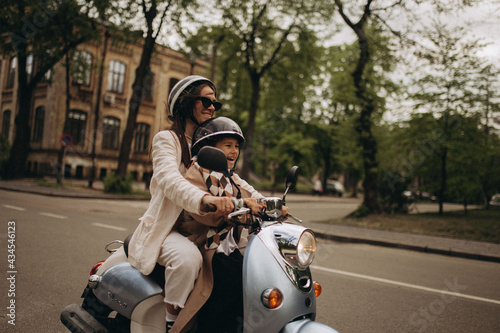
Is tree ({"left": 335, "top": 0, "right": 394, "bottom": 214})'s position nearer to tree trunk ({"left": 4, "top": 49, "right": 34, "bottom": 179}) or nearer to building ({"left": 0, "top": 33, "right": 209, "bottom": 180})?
building ({"left": 0, "top": 33, "right": 209, "bottom": 180})

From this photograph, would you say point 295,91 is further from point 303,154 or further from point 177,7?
point 303,154

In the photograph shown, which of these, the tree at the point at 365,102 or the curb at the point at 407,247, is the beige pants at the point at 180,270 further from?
the tree at the point at 365,102

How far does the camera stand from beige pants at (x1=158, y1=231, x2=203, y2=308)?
196cm

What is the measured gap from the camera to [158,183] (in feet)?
Result: 7.04

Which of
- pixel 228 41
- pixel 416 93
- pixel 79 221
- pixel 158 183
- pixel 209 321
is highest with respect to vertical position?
pixel 228 41

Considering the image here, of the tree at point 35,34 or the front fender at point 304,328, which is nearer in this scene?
the front fender at point 304,328

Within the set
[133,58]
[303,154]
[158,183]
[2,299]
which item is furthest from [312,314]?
[303,154]

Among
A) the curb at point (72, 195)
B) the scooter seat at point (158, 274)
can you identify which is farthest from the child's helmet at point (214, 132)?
the curb at point (72, 195)

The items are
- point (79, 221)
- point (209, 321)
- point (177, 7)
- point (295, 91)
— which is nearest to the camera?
point (209, 321)

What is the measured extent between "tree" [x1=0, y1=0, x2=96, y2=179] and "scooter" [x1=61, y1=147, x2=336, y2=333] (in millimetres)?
18379

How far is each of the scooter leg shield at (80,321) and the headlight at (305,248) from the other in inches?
51.7

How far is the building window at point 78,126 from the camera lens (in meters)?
26.5

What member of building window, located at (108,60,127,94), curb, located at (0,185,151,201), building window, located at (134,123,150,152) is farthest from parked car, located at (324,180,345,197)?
curb, located at (0,185,151,201)

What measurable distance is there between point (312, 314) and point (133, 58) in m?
30.4
